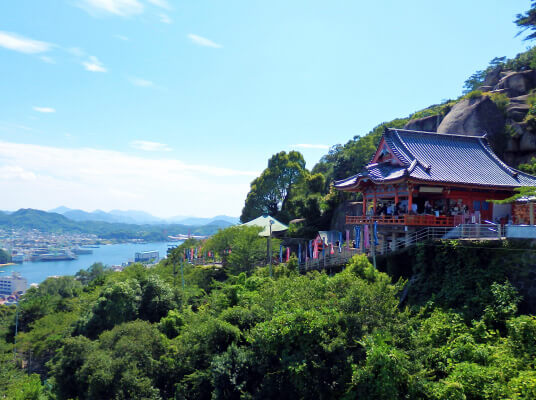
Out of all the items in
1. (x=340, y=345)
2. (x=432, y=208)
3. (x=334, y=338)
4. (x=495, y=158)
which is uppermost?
(x=495, y=158)

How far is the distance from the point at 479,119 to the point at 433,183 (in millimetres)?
14475

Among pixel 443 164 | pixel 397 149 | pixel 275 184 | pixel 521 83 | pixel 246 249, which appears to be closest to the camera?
pixel 443 164

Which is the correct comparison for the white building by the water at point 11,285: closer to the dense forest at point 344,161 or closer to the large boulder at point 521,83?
the dense forest at point 344,161

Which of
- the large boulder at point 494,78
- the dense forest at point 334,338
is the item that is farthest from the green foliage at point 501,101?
the dense forest at point 334,338

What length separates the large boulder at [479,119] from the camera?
28.9m

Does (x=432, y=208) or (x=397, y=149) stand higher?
(x=397, y=149)

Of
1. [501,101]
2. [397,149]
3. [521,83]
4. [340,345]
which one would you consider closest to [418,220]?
[397,149]

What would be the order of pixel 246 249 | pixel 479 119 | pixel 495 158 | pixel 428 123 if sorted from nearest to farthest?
pixel 495 158 < pixel 246 249 < pixel 479 119 < pixel 428 123

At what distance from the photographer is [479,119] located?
29.2 m

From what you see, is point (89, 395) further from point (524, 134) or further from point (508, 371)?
point (524, 134)

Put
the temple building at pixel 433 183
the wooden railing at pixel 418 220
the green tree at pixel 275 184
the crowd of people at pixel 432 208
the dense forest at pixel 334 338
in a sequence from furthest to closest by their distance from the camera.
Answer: the green tree at pixel 275 184 → the crowd of people at pixel 432 208 → the temple building at pixel 433 183 → the wooden railing at pixel 418 220 → the dense forest at pixel 334 338

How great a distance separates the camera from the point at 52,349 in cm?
3002

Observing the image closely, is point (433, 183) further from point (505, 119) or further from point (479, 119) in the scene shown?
point (505, 119)

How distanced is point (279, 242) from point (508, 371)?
70.3 ft
